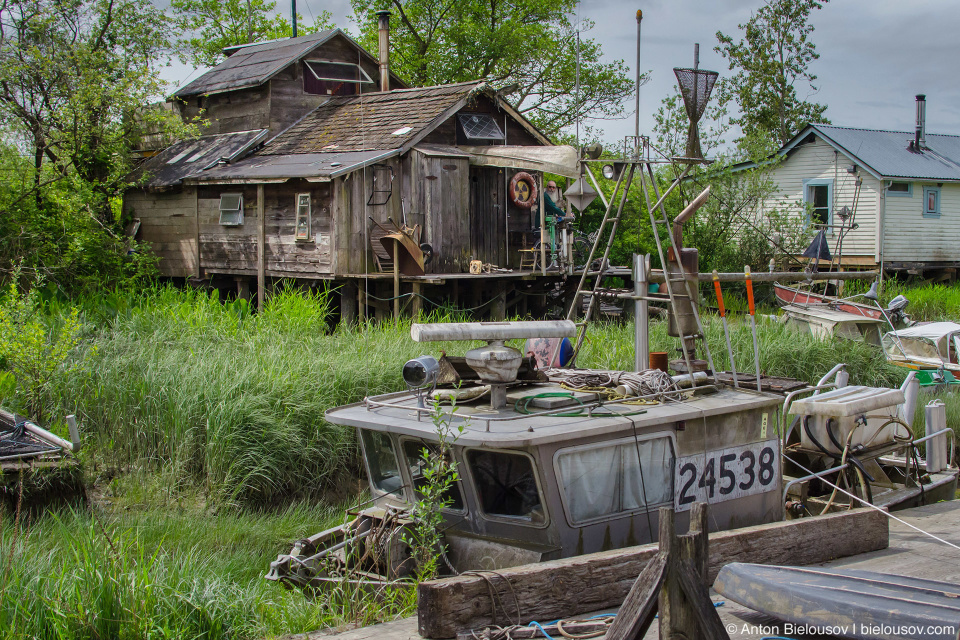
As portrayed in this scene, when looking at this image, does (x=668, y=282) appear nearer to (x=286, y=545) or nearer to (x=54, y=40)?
(x=286, y=545)

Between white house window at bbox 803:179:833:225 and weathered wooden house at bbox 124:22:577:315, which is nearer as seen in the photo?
weathered wooden house at bbox 124:22:577:315

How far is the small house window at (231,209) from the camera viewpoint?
19.0m

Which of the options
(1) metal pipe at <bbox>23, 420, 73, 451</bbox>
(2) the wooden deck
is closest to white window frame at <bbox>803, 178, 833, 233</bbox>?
(2) the wooden deck

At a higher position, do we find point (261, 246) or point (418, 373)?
point (261, 246)

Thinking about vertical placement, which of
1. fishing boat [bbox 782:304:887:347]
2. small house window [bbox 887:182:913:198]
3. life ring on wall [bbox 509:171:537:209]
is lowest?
fishing boat [bbox 782:304:887:347]

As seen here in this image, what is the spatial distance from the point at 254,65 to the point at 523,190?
8.37 m

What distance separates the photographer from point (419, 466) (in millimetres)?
6023

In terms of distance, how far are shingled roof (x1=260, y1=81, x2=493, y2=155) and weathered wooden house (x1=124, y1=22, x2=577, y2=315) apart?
1.9 inches

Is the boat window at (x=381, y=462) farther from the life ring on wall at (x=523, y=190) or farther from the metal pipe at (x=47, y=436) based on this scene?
the life ring on wall at (x=523, y=190)

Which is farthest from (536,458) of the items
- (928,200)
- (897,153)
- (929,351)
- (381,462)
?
(897,153)

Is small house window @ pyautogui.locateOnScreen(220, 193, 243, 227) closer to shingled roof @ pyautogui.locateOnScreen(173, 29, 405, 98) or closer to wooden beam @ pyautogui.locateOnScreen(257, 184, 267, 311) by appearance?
wooden beam @ pyautogui.locateOnScreen(257, 184, 267, 311)

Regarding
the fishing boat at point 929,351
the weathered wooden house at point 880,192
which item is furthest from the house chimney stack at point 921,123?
the fishing boat at point 929,351

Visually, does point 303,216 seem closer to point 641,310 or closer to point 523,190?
point 523,190

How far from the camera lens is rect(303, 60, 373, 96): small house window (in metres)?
21.7
